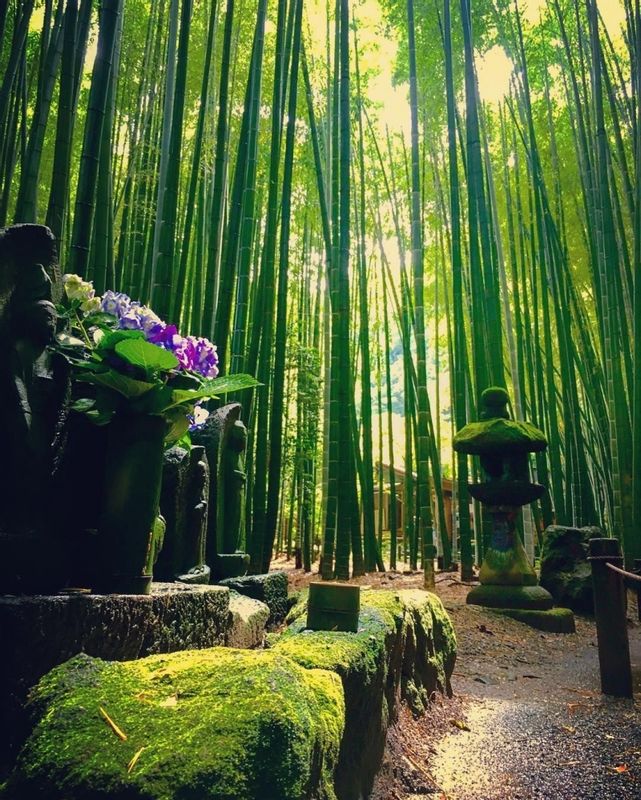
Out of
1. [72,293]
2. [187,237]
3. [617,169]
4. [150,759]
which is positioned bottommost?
[150,759]

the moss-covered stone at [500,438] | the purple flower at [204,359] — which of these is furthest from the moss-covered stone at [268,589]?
the moss-covered stone at [500,438]

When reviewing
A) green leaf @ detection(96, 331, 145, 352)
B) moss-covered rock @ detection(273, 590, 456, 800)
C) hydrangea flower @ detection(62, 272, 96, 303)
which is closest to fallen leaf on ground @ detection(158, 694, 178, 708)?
moss-covered rock @ detection(273, 590, 456, 800)

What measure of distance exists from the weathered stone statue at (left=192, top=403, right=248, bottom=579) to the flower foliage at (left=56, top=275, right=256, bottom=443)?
107 cm

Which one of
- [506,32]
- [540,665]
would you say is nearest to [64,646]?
[540,665]

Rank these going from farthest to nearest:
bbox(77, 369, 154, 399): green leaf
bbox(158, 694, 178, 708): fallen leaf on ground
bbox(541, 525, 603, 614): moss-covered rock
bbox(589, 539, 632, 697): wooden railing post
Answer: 1. bbox(541, 525, 603, 614): moss-covered rock
2. bbox(589, 539, 632, 697): wooden railing post
3. bbox(77, 369, 154, 399): green leaf
4. bbox(158, 694, 178, 708): fallen leaf on ground

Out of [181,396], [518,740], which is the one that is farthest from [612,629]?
[181,396]

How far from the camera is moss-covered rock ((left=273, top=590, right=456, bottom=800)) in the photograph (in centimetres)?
111

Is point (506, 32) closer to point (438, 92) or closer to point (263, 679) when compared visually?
point (438, 92)

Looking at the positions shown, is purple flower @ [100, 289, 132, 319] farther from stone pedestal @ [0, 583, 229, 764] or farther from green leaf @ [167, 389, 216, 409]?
stone pedestal @ [0, 583, 229, 764]

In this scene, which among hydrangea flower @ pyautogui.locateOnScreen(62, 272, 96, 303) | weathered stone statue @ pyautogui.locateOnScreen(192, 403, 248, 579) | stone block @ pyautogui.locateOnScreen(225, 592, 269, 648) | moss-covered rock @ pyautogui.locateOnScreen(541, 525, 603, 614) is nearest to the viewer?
hydrangea flower @ pyautogui.locateOnScreen(62, 272, 96, 303)

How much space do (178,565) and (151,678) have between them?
1121 mm

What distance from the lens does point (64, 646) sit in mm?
948

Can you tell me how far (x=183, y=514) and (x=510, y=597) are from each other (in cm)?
310

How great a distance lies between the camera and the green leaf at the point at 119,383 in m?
1.18
